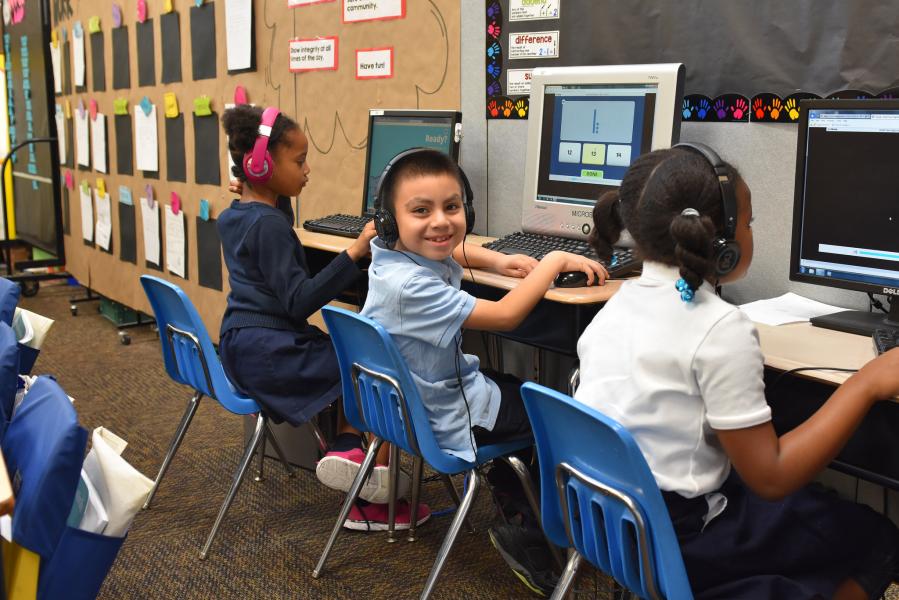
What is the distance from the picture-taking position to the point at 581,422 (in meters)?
1.27

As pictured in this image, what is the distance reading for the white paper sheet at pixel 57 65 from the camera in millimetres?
5535

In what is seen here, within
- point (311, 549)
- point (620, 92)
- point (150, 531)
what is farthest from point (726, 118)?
point (150, 531)

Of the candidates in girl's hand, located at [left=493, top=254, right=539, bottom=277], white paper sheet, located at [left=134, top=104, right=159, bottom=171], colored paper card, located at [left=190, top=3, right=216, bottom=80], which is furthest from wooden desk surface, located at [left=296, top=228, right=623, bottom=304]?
white paper sheet, located at [left=134, top=104, right=159, bottom=171]

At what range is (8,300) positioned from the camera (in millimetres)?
2203

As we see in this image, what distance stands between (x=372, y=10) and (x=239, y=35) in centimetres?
89

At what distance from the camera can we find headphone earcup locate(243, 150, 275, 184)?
2369mm

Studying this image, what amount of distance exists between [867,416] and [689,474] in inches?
13.3

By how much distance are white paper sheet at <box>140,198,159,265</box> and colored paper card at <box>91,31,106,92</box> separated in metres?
0.81

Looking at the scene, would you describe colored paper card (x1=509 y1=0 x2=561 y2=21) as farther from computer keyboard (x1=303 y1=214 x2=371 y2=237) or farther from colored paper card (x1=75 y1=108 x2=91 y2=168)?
colored paper card (x1=75 y1=108 x2=91 y2=168)

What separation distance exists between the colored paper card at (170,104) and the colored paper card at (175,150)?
0.02m

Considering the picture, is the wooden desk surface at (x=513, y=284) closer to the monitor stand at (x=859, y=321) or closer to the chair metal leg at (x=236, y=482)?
the monitor stand at (x=859, y=321)

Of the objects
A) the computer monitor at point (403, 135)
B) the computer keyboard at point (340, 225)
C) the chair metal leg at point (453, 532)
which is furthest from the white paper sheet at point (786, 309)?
the computer keyboard at point (340, 225)

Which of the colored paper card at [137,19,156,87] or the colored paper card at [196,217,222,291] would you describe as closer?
the colored paper card at [196,217,222,291]

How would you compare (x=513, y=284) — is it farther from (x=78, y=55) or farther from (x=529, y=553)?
(x=78, y=55)
